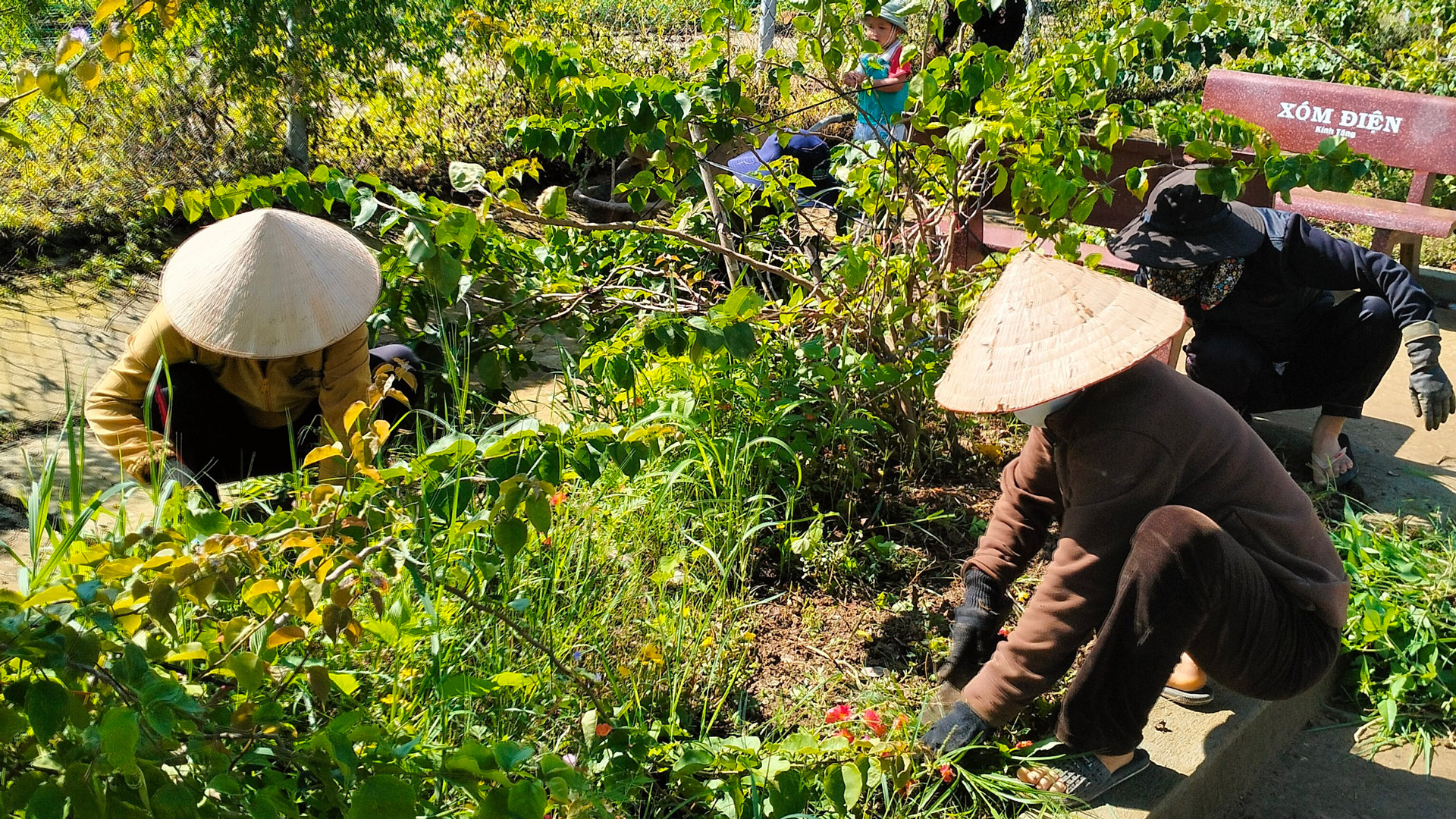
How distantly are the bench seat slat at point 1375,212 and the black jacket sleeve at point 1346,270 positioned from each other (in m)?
1.19

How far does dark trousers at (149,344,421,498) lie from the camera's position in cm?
296

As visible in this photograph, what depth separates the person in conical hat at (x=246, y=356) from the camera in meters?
2.60

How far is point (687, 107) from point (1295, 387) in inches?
86.6

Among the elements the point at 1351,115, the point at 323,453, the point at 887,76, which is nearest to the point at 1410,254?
the point at 1351,115

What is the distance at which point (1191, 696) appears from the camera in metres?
2.58

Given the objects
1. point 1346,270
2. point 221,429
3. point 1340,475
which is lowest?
point 1340,475

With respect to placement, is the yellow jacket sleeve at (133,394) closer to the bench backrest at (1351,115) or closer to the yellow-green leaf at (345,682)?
the yellow-green leaf at (345,682)

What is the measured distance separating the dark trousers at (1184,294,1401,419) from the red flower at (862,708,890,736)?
186 centimetres

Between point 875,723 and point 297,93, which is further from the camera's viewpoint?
point 297,93

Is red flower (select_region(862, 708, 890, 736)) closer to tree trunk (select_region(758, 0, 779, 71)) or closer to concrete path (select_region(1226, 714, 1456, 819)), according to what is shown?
concrete path (select_region(1226, 714, 1456, 819))

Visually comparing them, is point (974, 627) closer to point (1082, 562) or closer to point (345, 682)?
point (1082, 562)

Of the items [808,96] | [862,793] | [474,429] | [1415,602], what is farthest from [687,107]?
[808,96]

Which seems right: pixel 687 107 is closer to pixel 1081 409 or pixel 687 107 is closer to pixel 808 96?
pixel 1081 409

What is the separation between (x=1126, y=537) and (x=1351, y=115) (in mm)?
3967
